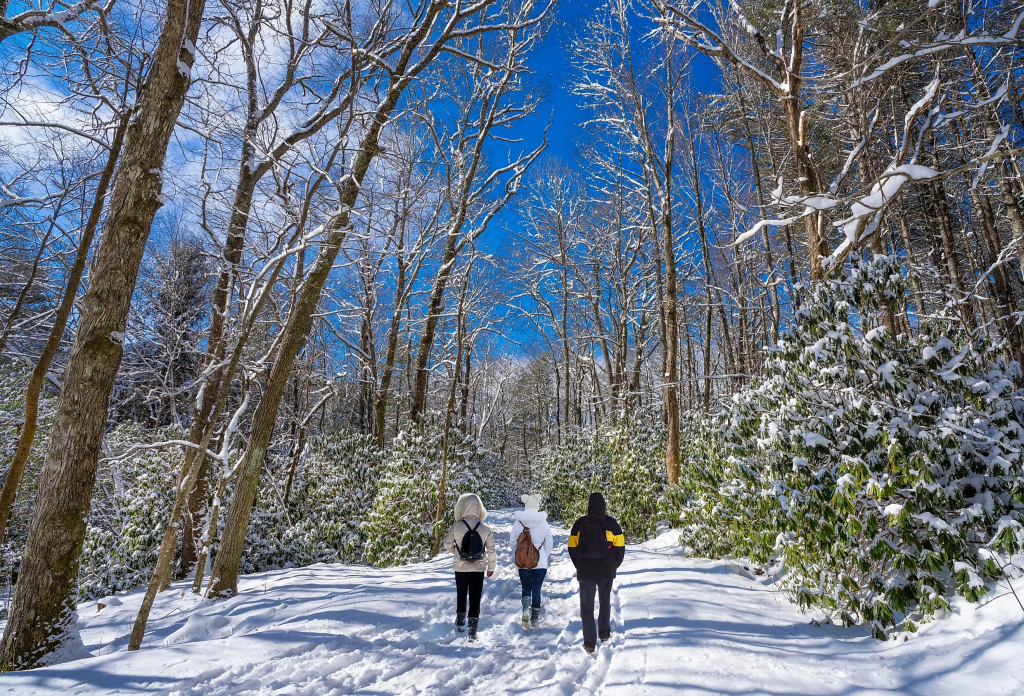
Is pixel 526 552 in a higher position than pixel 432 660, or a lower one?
higher

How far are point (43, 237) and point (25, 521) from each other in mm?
8421

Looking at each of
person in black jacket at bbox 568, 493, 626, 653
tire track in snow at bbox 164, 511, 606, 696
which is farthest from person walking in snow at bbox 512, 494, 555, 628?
person in black jacket at bbox 568, 493, 626, 653

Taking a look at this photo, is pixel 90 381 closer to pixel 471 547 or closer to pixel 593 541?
pixel 471 547

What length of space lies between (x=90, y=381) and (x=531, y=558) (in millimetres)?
4342

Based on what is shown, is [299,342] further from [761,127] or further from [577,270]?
[577,270]

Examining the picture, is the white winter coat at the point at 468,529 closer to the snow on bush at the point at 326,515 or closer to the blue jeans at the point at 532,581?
the blue jeans at the point at 532,581

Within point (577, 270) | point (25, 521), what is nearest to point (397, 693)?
point (25, 521)

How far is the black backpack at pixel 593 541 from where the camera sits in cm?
464

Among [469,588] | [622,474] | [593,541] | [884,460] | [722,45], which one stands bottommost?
[469,588]

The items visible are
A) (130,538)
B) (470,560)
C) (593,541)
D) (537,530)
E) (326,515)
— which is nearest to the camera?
(593,541)

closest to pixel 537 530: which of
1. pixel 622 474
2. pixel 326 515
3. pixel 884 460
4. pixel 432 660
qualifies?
pixel 432 660

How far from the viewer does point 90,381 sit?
3867mm

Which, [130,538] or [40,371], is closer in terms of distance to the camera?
[40,371]

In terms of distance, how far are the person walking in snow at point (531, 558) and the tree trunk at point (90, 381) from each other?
152 inches
